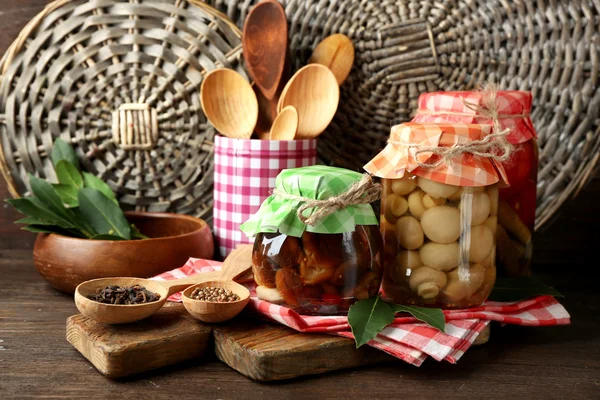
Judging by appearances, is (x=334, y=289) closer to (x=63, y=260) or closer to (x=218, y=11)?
(x=63, y=260)

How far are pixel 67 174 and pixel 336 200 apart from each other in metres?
0.50

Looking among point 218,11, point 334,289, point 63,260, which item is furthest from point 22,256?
point 334,289

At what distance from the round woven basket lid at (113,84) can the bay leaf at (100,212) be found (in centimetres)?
11

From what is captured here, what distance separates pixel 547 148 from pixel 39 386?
2.48 ft

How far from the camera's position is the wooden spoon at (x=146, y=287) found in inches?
22.8

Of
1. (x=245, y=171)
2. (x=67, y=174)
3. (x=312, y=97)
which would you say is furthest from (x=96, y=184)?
(x=312, y=97)

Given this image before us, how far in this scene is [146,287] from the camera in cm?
67

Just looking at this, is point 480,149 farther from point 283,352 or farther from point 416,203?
point 283,352

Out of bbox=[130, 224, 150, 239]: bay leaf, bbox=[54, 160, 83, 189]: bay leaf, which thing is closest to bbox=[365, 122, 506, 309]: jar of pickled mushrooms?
bbox=[130, 224, 150, 239]: bay leaf

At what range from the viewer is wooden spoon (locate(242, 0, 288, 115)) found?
2.96 ft

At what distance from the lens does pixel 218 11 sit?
0.96 meters

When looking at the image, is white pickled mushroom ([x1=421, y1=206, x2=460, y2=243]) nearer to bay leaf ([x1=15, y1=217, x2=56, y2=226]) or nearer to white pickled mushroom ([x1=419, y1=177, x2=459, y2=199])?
white pickled mushroom ([x1=419, y1=177, x2=459, y2=199])

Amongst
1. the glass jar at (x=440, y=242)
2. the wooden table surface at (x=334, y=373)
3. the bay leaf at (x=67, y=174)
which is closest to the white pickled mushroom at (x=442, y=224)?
the glass jar at (x=440, y=242)

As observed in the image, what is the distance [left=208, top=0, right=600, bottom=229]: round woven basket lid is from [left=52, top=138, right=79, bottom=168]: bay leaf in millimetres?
379
